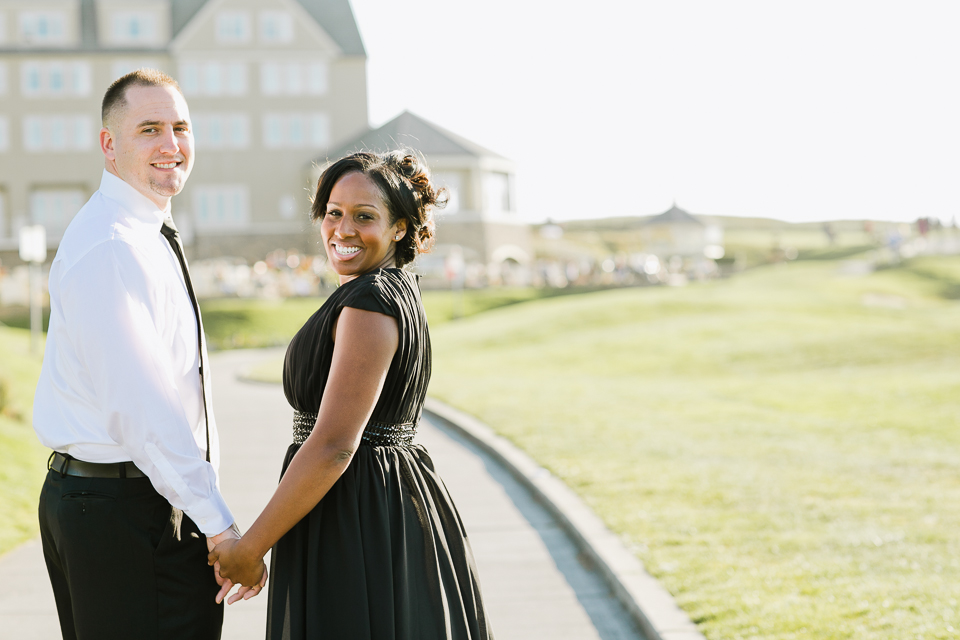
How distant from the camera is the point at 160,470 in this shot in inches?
101

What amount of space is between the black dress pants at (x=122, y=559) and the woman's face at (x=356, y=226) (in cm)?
89

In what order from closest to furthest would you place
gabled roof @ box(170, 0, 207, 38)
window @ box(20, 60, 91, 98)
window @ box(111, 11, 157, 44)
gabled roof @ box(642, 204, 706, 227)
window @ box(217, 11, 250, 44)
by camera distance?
window @ box(217, 11, 250, 44) < window @ box(20, 60, 91, 98) < window @ box(111, 11, 157, 44) < gabled roof @ box(170, 0, 207, 38) < gabled roof @ box(642, 204, 706, 227)

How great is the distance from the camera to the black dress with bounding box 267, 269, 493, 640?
265 centimetres

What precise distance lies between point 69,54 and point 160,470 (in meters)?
49.0

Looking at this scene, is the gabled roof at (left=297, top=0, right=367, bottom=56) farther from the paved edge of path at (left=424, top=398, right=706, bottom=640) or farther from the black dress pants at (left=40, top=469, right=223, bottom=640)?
the black dress pants at (left=40, top=469, right=223, bottom=640)

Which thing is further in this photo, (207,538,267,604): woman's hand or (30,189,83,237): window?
(30,189,83,237): window

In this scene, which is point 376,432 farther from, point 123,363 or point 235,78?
point 235,78

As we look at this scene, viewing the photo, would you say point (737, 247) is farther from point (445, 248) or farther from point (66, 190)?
point (66, 190)

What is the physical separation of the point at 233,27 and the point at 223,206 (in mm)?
8834

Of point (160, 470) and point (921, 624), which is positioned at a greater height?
point (160, 470)

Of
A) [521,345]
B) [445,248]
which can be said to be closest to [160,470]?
[521,345]

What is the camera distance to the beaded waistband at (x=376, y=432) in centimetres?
272

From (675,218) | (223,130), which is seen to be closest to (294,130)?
(223,130)

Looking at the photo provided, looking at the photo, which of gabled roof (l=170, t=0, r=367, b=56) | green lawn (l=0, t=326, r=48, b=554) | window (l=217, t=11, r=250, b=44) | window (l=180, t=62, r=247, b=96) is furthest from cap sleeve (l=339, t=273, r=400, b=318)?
window (l=217, t=11, r=250, b=44)
